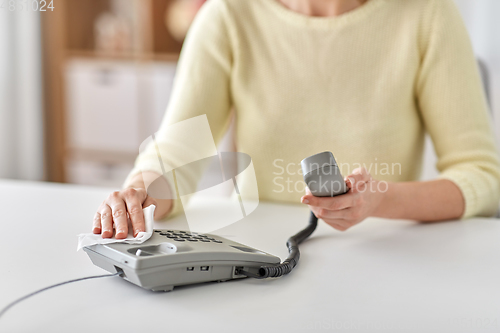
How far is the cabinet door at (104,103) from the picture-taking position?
2.66m

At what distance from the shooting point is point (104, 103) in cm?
272

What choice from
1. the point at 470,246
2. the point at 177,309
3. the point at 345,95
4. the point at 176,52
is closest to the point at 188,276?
the point at 177,309

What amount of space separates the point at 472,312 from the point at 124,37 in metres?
2.58

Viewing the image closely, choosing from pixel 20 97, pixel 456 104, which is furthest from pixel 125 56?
pixel 456 104

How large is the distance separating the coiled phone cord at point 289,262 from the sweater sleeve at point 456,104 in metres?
0.33

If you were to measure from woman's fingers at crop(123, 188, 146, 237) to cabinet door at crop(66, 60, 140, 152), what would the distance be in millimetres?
2027

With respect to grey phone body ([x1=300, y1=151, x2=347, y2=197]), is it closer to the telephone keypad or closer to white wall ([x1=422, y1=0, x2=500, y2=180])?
the telephone keypad

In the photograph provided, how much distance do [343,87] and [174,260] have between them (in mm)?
622

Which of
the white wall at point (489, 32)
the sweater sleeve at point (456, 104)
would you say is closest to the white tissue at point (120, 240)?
the sweater sleeve at point (456, 104)

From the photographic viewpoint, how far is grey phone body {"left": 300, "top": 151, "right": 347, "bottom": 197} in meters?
0.58

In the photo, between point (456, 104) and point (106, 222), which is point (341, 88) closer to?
point (456, 104)

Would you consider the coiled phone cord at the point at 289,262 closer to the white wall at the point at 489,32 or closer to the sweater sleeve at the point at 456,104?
the sweater sleeve at the point at 456,104

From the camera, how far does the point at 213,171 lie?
27.0 inches

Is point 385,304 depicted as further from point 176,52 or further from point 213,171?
point 176,52
